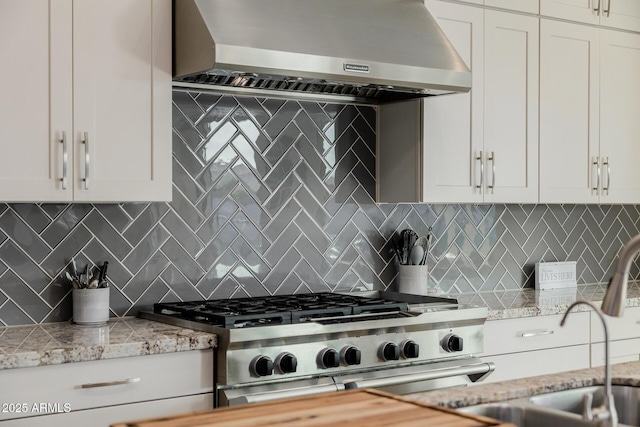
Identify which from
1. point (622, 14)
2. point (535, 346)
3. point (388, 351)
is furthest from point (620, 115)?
point (388, 351)

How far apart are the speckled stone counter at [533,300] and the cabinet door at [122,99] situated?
5.29ft

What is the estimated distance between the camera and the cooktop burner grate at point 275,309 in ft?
9.56

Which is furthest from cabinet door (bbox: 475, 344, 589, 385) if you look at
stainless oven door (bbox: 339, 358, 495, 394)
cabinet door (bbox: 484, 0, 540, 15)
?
cabinet door (bbox: 484, 0, 540, 15)

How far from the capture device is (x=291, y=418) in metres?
1.62

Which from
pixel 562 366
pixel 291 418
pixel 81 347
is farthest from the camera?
pixel 562 366

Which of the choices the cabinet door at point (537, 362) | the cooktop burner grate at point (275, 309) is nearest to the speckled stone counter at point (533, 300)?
the cabinet door at point (537, 362)

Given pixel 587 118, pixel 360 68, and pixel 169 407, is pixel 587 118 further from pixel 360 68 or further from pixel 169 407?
pixel 169 407

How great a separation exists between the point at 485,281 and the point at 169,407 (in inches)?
84.8

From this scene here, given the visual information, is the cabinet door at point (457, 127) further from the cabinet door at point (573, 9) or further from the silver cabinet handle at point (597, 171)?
the silver cabinet handle at point (597, 171)

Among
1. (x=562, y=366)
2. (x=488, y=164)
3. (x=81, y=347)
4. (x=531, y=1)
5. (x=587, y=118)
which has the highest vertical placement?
(x=531, y=1)

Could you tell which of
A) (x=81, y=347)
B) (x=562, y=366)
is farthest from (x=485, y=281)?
(x=81, y=347)

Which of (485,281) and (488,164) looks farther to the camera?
(485,281)

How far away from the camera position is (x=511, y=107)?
3.97 m

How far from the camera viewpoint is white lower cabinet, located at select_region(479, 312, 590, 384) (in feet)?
11.8
